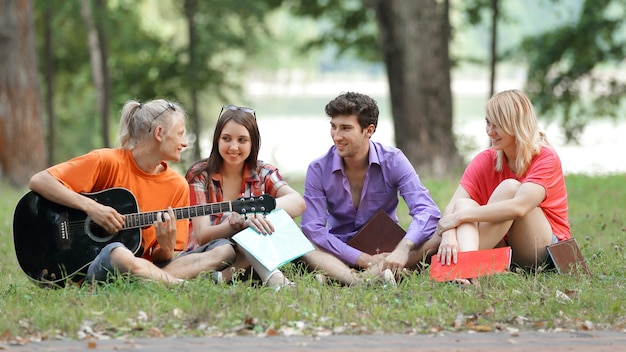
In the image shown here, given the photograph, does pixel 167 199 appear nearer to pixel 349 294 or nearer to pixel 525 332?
pixel 349 294

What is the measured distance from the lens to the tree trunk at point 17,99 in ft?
Answer: 54.4

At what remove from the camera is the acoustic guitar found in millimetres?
6332

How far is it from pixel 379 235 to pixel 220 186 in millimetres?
1163

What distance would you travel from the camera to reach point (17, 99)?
16750 millimetres

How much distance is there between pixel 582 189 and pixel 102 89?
16002 millimetres

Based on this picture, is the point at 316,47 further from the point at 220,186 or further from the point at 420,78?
the point at 220,186

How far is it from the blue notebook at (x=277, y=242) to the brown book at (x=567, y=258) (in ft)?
5.25

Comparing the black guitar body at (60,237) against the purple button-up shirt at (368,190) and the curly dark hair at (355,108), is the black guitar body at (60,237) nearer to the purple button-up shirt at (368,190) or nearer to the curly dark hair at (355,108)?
the purple button-up shirt at (368,190)

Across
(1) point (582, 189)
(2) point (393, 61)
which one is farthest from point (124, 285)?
(2) point (393, 61)

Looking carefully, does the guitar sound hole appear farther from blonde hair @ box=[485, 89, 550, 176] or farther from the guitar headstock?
blonde hair @ box=[485, 89, 550, 176]

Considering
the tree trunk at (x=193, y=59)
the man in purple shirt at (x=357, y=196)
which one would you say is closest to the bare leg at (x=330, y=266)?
the man in purple shirt at (x=357, y=196)

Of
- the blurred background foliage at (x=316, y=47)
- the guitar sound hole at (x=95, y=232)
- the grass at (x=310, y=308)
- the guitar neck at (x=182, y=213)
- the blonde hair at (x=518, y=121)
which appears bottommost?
the grass at (x=310, y=308)

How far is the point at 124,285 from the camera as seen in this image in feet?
19.6

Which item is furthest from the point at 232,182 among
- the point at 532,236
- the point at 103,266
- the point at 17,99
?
the point at 17,99
